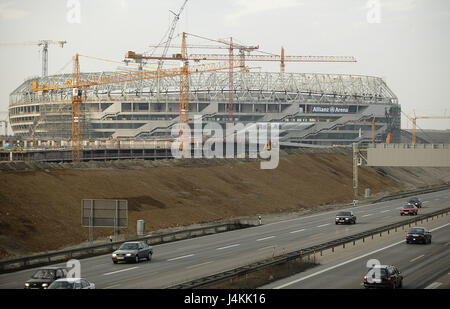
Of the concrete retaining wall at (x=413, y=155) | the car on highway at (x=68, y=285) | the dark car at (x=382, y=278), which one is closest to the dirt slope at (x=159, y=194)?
the concrete retaining wall at (x=413, y=155)

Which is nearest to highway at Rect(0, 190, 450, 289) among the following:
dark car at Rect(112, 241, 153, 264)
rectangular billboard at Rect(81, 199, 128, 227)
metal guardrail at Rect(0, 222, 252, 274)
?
dark car at Rect(112, 241, 153, 264)

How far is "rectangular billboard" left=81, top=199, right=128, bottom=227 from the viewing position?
4678cm

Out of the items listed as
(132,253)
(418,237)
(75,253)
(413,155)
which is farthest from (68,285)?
(413,155)

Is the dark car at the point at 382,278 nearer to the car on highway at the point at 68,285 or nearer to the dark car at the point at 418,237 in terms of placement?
the car on highway at the point at 68,285

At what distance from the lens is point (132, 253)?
136 feet

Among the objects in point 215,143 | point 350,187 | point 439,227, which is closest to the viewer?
point 439,227

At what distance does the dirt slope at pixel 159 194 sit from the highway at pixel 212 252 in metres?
9.77

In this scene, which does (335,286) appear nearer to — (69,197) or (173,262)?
(173,262)

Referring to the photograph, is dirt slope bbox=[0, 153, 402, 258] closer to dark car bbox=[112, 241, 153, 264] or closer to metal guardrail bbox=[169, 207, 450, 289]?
dark car bbox=[112, 241, 153, 264]

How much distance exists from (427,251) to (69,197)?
129ft

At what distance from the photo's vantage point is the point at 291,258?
131ft

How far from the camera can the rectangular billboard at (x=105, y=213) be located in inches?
1842
